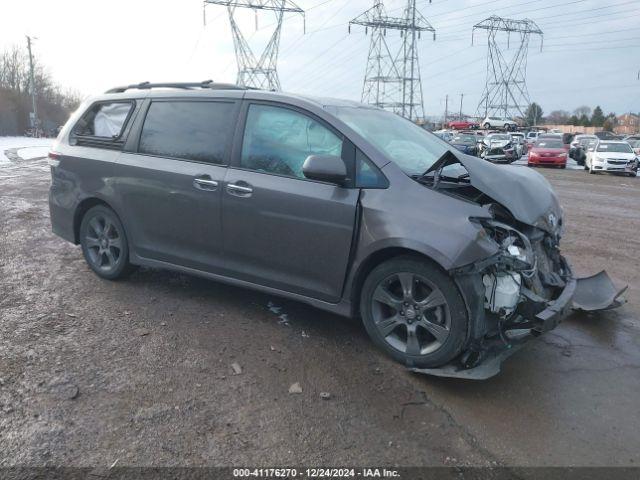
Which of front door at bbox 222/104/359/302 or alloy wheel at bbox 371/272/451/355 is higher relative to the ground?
front door at bbox 222/104/359/302

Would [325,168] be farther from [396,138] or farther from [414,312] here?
[414,312]

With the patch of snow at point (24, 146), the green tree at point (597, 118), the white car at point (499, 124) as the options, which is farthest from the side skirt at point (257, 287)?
the green tree at point (597, 118)

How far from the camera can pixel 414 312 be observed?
354cm

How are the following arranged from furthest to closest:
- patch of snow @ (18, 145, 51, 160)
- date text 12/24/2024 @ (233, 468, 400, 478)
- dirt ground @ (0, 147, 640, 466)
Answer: patch of snow @ (18, 145, 51, 160) → dirt ground @ (0, 147, 640, 466) → date text 12/24/2024 @ (233, 468, 400, 478)

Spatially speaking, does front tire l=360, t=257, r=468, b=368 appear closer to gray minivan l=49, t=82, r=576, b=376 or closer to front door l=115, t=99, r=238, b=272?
gray minivan l=49, t=82, r=576, b=376

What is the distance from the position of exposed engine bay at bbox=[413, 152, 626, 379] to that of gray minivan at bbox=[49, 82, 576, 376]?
0.01 m

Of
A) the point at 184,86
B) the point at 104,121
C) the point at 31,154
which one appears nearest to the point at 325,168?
the point at 184,86

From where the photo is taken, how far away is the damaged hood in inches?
147

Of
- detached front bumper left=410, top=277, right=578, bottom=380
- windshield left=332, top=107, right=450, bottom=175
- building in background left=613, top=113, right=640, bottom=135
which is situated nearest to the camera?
detached front bumper left=410, top=277, right=578, bottom=380

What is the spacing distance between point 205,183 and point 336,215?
48.4 inches

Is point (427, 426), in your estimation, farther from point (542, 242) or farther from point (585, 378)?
point (542, 242)

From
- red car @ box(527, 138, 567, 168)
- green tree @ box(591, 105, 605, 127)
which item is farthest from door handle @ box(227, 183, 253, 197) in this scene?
green tree @ box(591, 105, 605, 127)

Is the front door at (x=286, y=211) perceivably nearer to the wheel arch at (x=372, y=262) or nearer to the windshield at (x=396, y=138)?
the wheel arch at (x=372, y=262)

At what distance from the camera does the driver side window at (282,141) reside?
3.97 metres
